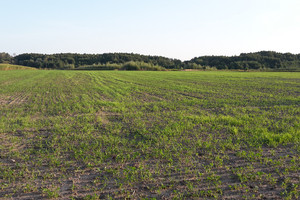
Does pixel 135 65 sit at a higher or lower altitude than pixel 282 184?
higher

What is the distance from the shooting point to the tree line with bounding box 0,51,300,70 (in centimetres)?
9362

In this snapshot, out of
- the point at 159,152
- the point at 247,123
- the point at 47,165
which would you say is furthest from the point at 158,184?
the point at 247,123

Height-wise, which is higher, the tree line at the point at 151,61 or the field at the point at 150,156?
the tree line at the point at 151,61

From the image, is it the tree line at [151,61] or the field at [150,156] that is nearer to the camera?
the field at [150,156]

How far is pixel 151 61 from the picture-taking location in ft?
380

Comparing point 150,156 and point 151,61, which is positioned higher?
point 151,61

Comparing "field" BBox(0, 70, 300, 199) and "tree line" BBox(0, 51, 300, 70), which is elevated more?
"tree line" BBox(0, 51, 300, 70)

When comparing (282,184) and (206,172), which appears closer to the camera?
(282,184)

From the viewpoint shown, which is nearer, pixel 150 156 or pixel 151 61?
pixel 150 156

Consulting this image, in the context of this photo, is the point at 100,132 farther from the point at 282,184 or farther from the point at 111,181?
the point at 282,184

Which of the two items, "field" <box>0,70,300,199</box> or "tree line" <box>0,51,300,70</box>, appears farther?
"tree line" <box>0,51,300,70</box>

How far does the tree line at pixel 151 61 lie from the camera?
93.6 m

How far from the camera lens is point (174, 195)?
3.88 m

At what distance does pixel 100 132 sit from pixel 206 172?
4.18 meters
